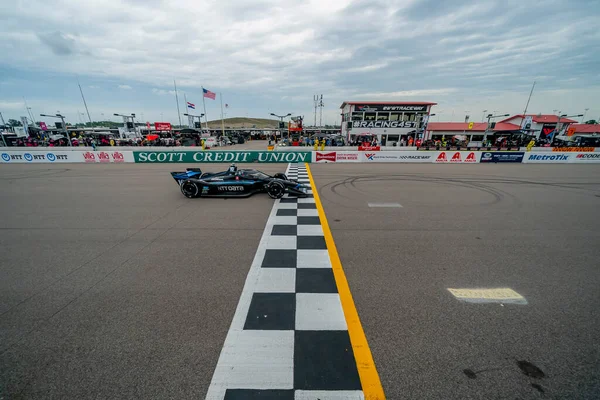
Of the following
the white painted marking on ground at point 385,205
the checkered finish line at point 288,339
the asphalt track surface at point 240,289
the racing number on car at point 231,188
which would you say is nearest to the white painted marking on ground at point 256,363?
the checkered finish line at point 288,339

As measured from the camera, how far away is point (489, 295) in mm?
2629

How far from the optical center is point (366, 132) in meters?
35.9

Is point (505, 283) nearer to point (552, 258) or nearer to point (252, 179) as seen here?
point (552, 258)

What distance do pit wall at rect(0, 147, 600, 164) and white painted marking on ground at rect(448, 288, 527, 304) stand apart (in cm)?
1292

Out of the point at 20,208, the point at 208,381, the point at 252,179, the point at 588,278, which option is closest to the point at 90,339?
the point at 208,381

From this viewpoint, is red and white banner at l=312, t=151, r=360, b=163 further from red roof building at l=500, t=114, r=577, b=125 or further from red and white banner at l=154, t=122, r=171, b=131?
red roof building at l=500, t=114, r=577, b=125

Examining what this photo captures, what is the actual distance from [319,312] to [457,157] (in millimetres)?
16888

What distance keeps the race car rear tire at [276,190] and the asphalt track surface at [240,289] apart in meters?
0.79

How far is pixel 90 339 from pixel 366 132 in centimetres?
3786

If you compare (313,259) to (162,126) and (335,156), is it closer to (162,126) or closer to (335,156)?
(335,156)

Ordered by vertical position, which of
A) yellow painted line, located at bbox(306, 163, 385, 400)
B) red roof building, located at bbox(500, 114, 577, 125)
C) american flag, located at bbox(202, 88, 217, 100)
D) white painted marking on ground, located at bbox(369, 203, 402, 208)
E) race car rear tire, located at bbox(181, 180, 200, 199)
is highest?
american flag, located at bbox(202, 88, 217, 100)

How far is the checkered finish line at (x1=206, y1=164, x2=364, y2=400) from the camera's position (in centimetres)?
163

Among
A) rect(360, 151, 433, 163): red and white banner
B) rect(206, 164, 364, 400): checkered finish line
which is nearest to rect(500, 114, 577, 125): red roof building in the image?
rect(360, 151, 433, 163): red and white banner

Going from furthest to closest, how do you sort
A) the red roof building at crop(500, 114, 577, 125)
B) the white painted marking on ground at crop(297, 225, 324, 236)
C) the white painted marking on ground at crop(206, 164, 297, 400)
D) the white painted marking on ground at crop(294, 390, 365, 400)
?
1. the red roof building at crop(500, 114, 577, 125)
2. the white painted marking on ground at crop(297, 225, 324, 236)
3. the white painted marking on ground at crop(206, 164, 297, 400)
4. the white painted marking on ground at crop(294, 390, 365, 400)
